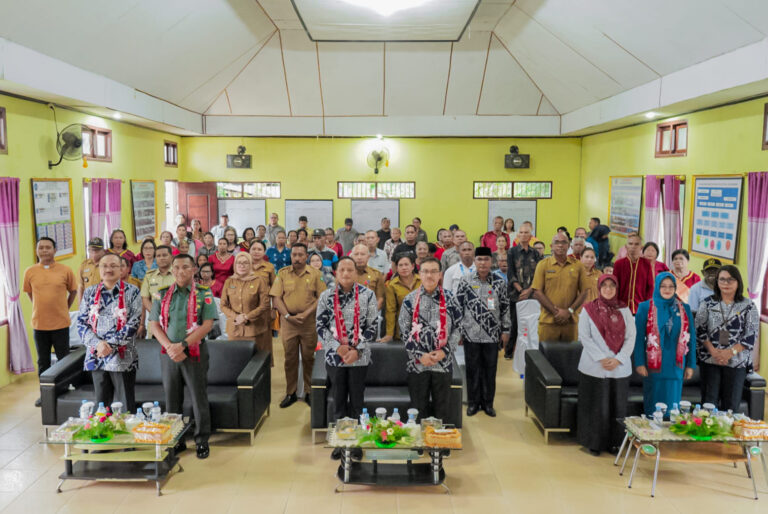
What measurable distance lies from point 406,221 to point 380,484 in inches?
343

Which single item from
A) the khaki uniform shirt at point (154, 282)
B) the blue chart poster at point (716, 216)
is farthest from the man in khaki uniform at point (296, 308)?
the blue chart poster at point (716, 216)

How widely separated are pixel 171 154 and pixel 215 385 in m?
7.57

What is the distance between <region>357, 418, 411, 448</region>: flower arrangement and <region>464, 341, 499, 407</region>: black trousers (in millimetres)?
1528

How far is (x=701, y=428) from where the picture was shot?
4254mm

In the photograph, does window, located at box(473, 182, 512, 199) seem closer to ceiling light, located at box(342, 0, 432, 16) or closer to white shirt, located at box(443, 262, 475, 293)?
ceiling light, located at box(342, 0, 432, 16)

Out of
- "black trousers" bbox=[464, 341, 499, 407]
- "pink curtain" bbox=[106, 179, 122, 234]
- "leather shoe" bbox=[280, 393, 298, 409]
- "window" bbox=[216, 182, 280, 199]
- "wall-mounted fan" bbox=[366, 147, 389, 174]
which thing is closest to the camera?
"black trousers" bbox=[464, 341, 499, 407]

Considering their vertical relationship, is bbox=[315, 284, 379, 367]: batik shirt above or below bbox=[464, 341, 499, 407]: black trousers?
above

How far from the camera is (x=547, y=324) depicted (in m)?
6.16

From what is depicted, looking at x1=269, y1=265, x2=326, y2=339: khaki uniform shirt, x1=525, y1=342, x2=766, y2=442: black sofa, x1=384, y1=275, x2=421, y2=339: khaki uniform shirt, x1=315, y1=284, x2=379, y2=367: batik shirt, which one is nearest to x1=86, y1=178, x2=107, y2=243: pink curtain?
x1=269, y1=265, x2=326, y2=339: khaki uniform shirt

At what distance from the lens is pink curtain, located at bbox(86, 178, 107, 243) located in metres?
8.11

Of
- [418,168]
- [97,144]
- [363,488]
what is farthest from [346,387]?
[418,168]

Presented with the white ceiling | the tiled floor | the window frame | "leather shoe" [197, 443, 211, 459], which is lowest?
the tiled floor

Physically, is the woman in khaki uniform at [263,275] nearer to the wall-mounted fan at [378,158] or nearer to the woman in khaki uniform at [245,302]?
the woman in khaki uniform at [245,302]

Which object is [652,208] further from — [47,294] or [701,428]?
[47,294]
